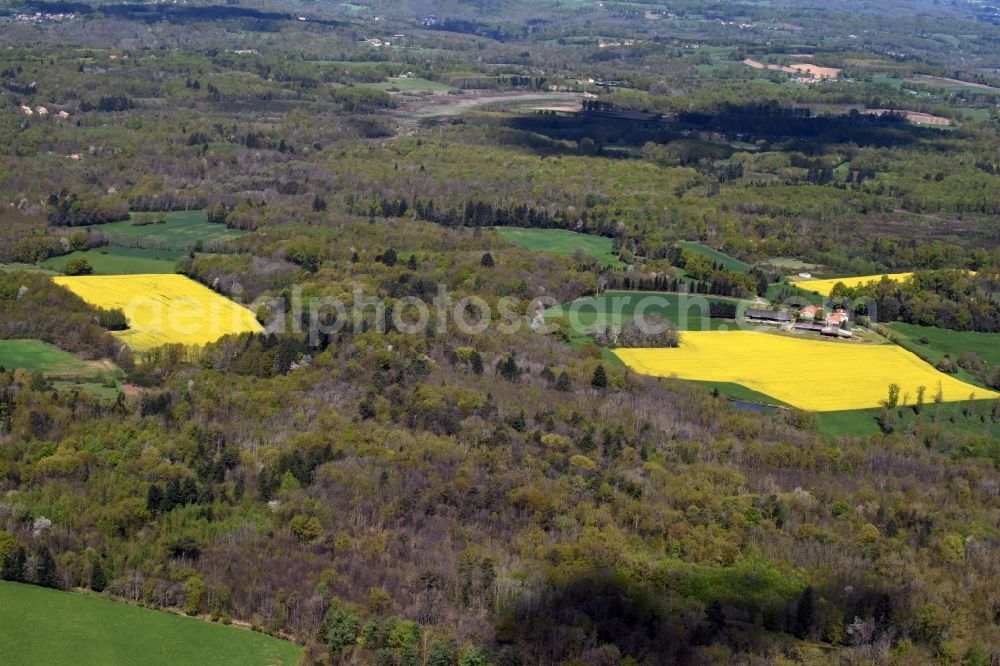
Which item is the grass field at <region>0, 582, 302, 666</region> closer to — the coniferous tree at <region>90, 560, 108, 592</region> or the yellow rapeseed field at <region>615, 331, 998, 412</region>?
the coniferous tree at <region>90, 560, 108, 592</region>

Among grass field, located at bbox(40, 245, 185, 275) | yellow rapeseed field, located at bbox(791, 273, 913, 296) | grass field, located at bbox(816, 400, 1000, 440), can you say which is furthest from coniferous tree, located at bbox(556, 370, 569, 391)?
grass field, located at bbox(40, 245, 185, 275)

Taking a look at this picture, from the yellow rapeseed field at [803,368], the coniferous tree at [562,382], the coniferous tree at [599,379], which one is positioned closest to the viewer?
the coniferous tree at [562,382]

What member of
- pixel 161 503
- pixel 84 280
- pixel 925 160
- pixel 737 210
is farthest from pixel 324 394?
pixel 925 160

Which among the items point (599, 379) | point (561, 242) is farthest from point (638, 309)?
point (561, 242)

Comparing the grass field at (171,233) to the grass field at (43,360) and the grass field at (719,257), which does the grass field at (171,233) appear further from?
the grass field at (719,257)

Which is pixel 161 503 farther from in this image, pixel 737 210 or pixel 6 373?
pixel 737 210

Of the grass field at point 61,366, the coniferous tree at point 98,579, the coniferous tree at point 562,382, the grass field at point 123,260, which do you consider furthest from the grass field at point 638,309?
the coniferous tree at point 98,579
